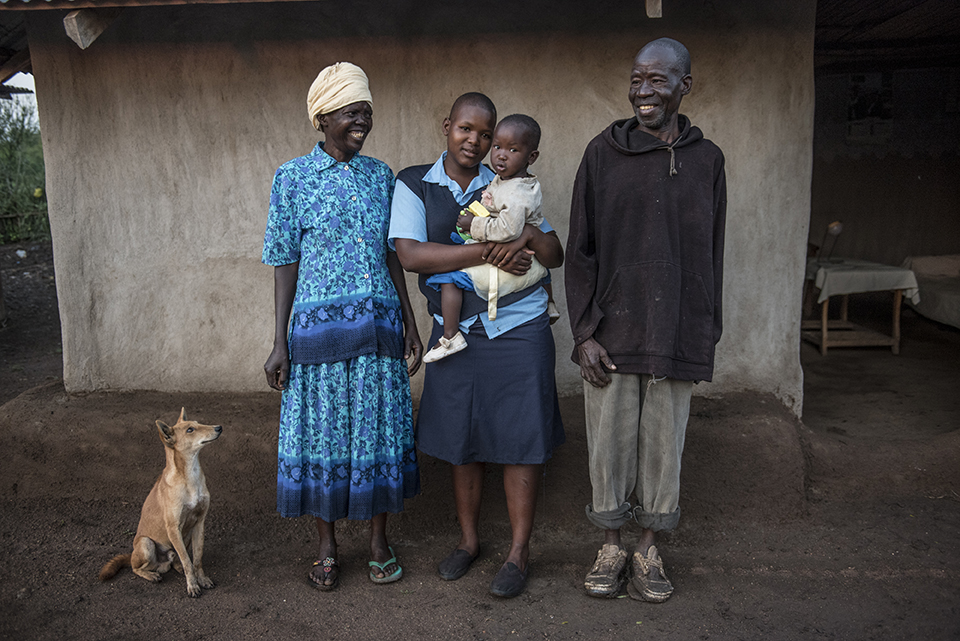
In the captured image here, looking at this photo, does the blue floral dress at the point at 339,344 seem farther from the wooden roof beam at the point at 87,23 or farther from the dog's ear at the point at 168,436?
the wooden roof beam at the point at 87,23

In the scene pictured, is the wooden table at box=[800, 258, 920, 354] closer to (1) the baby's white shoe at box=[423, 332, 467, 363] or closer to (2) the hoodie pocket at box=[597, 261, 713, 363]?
(2) the hoodie pocket at box=[597, 261, 713, 363]

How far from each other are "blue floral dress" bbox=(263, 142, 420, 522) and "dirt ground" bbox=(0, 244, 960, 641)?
49 cm

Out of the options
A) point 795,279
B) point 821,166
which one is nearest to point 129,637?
point 795,279

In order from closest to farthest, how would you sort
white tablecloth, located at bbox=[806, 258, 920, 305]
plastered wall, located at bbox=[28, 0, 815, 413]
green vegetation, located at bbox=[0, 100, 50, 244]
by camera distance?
plastered wall, located at bbox=[28, 0, 815, 413], white tablecloth, located at bbox=[806, 258, 920, 305], green vegetation, located at bbox=[0, 100, 50, 244]

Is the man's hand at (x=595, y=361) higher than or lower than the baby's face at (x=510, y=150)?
lower

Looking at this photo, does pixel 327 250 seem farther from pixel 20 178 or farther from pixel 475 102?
pixel 20 178

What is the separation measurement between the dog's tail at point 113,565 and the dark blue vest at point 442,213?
6.18 ft

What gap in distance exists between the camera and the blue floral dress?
277 cm

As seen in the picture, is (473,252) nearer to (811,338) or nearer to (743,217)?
(743,217)

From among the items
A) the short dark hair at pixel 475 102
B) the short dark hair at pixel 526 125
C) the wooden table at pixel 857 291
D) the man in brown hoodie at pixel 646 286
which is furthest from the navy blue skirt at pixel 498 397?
the wooden table at pixel 857 291

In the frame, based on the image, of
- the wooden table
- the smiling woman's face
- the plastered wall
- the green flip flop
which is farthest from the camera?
the wooden table

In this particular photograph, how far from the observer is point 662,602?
288 centimetres

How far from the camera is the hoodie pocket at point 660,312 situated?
8.50 ft

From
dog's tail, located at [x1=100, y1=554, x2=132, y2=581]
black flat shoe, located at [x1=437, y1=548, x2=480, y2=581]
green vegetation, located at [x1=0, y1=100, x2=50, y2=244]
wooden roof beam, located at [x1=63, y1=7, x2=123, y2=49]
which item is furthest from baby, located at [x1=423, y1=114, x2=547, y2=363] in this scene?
green vegetation, located at [x1=0, y1=100, x2=50, y2=244]
